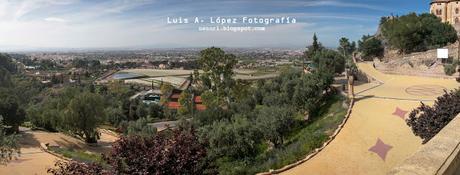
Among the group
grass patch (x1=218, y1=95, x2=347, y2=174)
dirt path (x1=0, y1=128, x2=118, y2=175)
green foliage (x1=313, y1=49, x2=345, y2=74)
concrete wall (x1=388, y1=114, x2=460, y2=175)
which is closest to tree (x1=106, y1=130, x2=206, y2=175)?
concrete wall (x1=388, y1=114, x2=460, y2=175)

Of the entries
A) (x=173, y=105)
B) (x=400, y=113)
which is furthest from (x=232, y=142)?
(x=173, y=105)

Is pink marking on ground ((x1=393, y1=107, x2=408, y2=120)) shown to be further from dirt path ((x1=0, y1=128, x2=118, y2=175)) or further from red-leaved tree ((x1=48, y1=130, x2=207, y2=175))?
dirt path ((x1=0, y1=128, x2=118, y2=175))

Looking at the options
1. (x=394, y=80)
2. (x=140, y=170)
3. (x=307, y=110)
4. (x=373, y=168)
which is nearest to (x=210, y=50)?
(x=307, y=110)

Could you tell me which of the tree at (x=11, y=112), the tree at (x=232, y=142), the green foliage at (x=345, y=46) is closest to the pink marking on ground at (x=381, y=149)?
the tree at (x=232, y=142)

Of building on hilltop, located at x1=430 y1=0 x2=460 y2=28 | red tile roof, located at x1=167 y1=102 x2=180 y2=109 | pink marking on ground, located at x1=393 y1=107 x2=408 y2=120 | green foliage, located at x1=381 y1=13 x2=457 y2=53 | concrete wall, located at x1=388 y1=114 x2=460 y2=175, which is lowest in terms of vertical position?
red tile roof, located at x1=167 y1=102 x2=180 y2=109

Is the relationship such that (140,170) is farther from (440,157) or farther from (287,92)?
(287,92)

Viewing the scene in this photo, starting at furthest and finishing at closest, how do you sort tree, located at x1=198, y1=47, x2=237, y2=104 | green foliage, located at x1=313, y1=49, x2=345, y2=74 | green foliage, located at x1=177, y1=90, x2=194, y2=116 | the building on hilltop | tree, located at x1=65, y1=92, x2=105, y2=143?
the building on hilltop < green foliage, located at x1=177, y1=90, x2=194, y2=116 < tree, located at x1=198, y1=47, x2=237, y2=104 < green foliage, located at x1=313, y1=49, x2=345, y2=74 < tree, located at x1=65, y1=92, x2=105, y2=143
